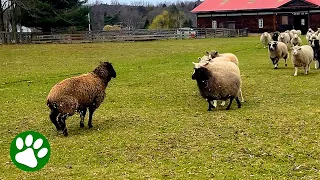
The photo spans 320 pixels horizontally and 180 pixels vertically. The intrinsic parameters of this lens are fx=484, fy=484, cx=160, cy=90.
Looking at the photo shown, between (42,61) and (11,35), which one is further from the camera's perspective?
(11,35)

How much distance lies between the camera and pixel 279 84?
50.5 feet

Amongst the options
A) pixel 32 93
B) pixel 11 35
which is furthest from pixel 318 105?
pixel 11 35

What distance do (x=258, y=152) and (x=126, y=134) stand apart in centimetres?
271

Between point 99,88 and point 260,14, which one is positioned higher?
point 260,14

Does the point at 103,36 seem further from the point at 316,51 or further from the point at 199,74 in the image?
the point at 199,74

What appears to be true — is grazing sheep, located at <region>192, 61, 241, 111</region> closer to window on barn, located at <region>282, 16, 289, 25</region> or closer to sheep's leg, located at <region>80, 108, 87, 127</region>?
sheep's leg, located at <region>80, 108, 87, 127</region>

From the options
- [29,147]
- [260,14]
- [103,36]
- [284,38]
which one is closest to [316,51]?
[284,38]

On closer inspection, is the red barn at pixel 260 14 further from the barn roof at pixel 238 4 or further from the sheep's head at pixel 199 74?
the sheep's head at pixel 199 74

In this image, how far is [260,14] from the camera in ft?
Result: 200

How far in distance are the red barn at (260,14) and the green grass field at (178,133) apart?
42.8m

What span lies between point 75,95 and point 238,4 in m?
56.8

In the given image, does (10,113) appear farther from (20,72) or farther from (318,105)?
(20,72)

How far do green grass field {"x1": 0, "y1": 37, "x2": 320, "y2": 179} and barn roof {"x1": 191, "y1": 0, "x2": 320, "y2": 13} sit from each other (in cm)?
4462

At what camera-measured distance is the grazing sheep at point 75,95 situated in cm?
891
